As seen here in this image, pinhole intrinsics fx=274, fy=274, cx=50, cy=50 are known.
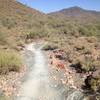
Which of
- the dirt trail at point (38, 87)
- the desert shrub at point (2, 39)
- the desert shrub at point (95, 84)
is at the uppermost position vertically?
the desert shrub at point (2, 39)

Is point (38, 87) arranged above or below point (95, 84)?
below

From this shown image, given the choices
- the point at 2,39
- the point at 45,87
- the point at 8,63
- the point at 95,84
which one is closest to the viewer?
the point at 95,84

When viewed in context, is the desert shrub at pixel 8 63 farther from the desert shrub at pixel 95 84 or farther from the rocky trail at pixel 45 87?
the desert shrub at pixel 95 84

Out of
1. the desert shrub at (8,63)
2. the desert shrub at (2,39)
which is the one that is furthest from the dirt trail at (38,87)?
the desert shrub at (2,39)

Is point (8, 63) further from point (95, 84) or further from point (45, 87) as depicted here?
point (95, 84)

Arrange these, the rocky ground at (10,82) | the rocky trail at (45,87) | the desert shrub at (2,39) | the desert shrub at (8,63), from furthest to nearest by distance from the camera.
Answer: the desert shrub at (2,39), the desert shrub at (8,63), the rocky ground at (10,82), the rocky trail at (45,87)

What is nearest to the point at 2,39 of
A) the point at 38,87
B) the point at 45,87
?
the point at 38,87

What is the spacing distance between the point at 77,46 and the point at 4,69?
34.2 ft

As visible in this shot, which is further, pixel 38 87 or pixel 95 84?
pixel 38 87

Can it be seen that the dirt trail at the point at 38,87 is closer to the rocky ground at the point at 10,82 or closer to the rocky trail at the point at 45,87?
the rocky trail at the point at 45,87

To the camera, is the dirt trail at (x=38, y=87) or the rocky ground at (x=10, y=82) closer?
the dirt trail at (x=38, y=87)

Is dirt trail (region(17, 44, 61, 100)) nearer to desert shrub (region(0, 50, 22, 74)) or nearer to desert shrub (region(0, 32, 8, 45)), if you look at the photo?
desert shrub (region(0, 50, 22, 74))

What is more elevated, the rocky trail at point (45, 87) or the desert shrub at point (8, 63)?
the desert shrub at point (8, 63)

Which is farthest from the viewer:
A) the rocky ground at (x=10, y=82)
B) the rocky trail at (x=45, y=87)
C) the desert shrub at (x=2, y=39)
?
the desert shrub at (x=2, y=39)
